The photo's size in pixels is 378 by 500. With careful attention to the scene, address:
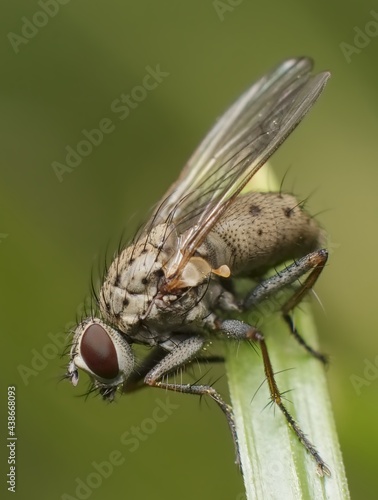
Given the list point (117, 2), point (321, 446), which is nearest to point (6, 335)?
point (321, 446)

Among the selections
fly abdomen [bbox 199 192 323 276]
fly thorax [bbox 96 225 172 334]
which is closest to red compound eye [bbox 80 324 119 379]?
fly thorax [bbox 96 225 172 334]

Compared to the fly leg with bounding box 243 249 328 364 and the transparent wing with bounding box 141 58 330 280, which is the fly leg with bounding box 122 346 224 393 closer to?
the fly leg with bounding box 243 249 328 364

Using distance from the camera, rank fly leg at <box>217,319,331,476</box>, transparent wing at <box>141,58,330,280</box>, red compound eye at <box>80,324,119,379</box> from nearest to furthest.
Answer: fly leg at <box>217,319,331,476</box> < red compound eye at <box>80,324,119,379</box> < transparent wing at <box>141,58,330,280</box>

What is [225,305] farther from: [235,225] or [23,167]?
[23,167]

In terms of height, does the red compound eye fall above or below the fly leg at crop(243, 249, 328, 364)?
below

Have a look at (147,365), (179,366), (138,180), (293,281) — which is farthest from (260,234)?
(138,180)

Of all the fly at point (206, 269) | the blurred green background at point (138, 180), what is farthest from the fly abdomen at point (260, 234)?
the blurred green background at point (138, 180)
